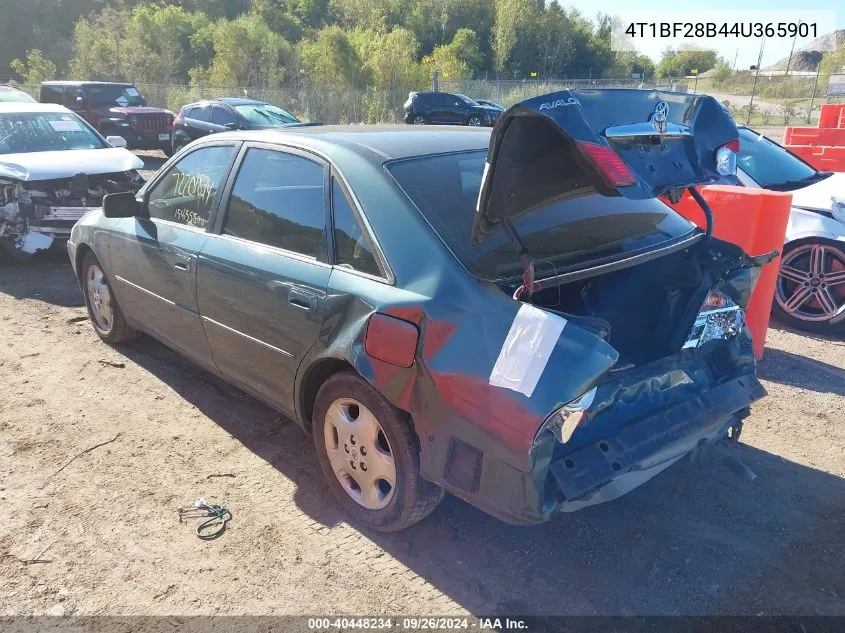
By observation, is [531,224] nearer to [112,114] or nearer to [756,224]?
[756,224]

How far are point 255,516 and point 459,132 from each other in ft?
7.46

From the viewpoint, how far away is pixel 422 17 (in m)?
61.5

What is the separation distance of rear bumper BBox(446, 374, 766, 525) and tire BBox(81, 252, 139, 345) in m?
3.45

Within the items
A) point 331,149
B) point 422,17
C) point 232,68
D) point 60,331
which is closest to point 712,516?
point 331,149

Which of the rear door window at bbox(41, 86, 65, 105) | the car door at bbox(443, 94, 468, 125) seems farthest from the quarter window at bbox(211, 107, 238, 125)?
the car door at bbox(443, 94, 468, 125)

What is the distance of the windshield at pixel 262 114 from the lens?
46.6 feet

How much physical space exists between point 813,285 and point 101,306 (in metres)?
5.78

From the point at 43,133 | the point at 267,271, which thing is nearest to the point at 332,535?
the point at 267,271

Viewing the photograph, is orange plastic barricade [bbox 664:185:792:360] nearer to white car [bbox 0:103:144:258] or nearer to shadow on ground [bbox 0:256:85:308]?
shadow on ground [bbox 0:256:85:308]

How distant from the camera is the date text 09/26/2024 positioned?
247 cm

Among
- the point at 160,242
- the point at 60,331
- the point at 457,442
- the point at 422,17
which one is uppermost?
the point at 422,17

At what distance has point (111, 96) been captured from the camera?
1705 cm

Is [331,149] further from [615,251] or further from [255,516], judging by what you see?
[255,516]

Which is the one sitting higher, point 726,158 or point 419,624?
point 726,158
